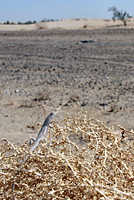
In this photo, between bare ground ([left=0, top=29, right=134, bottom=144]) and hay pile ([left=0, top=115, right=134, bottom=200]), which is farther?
bare ground ([left=0, top=29, right=134, bottom=144])

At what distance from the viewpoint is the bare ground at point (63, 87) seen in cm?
620

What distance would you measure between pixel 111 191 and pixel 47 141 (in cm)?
65

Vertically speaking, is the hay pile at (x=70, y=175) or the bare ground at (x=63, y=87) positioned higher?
the hay pile at (x=70, y=175)

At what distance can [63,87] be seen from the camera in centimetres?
862

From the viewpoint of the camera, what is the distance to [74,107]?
6.83 m

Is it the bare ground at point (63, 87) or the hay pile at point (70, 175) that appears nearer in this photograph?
the hay pile at point (70, 175)

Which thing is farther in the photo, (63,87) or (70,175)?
(63,87)

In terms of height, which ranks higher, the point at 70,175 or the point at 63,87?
the point at 70,175

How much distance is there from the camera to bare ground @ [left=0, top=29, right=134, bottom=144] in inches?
244

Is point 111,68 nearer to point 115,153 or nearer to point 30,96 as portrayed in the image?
point 30,96

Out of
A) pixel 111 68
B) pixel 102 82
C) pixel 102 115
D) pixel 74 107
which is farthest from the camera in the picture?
pixel 111 68

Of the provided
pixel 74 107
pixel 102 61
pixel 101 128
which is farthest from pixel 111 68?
pixel 101 128

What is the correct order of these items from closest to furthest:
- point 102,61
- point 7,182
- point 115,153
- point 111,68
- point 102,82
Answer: point 7,182, point 115,153, point 102,82, point 111,68, point 102,61

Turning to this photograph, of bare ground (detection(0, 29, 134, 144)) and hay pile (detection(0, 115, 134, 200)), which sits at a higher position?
hay pile (detection(0, 115, 134, 200))
